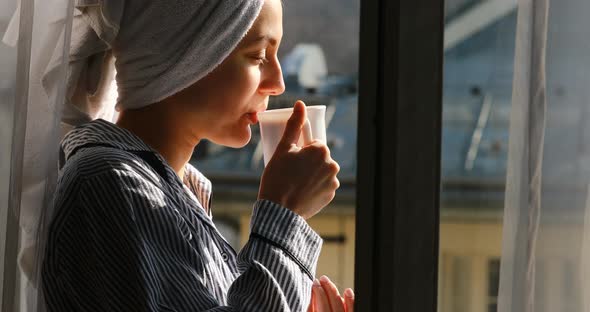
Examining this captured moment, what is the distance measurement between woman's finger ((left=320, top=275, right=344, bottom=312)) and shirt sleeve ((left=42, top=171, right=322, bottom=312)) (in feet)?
0.36

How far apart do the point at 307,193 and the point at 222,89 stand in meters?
0.14

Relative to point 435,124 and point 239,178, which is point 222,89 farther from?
point 239,178

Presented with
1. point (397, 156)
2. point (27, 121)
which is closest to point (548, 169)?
point (397, 156)

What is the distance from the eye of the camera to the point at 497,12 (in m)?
0.85

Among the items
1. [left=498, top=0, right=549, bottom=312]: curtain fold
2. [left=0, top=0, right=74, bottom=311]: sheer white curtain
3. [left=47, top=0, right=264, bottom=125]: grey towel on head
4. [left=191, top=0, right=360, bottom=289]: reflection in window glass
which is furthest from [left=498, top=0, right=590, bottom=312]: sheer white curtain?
[left=191, top=0, right=360, bottom=289]: reflection in window glass

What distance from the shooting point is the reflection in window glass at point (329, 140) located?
8.59m

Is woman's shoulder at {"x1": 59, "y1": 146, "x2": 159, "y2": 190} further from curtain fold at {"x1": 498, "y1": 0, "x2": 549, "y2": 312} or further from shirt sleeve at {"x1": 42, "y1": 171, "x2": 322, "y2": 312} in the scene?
curtain fold at {"x1": 498, "y1": 0, "x2": 549, "y2": 312}

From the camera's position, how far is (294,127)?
0.91 metres

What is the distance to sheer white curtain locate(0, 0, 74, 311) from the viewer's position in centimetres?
85

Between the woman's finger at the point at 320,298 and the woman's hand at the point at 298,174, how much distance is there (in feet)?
0.34

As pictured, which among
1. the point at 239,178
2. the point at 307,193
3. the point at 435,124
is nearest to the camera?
the point at 435,124

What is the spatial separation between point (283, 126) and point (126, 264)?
0.82 ft

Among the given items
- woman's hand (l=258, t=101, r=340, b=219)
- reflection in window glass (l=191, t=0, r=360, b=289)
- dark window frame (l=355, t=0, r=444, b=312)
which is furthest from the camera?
reflection in window glass (l=191, t=0, r=360, b=289)

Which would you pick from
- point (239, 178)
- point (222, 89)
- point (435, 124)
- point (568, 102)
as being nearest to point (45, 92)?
point (222, 89)
